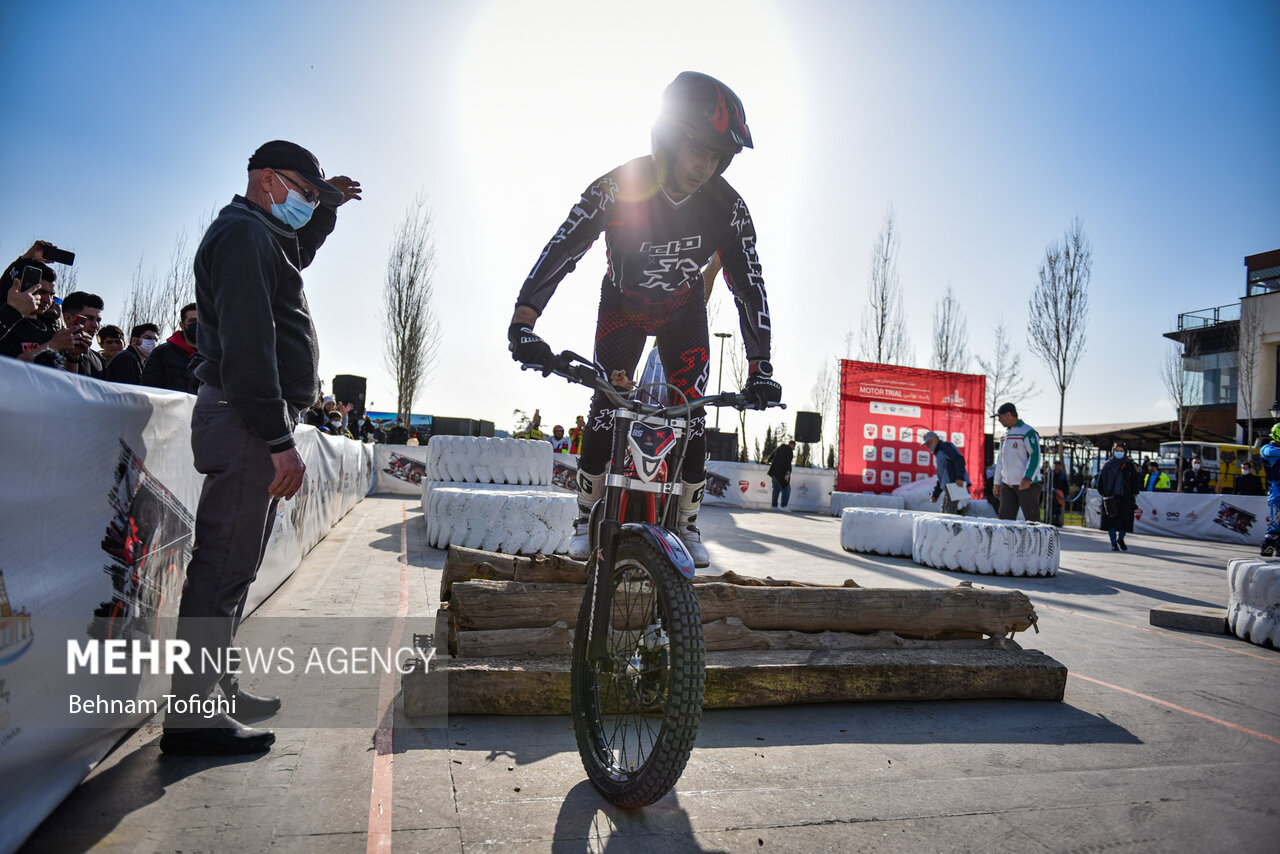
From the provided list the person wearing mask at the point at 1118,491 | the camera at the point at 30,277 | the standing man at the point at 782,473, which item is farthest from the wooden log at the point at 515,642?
the standing man at the point at 782,473

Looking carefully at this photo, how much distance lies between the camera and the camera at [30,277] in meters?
5.40

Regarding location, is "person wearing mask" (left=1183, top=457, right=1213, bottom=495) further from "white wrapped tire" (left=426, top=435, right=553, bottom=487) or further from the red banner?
"white wrapped tire" (left=426, top=435, right=553, bottom=487)

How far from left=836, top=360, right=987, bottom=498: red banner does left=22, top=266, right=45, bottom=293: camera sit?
61.0ft

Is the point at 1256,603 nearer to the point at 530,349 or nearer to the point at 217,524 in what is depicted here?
the point at 530,349

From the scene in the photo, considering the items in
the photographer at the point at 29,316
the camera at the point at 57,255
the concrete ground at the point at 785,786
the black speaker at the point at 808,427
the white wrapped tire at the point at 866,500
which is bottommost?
the concrete ground at the point at 785,786

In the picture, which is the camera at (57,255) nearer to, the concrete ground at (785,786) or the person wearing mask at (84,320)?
the person wearing mask at (84,320)

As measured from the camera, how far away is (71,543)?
7.54 feet

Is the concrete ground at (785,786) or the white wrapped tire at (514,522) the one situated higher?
the white wrapped tire at (514,522)

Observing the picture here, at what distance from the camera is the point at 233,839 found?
2016 millimetres

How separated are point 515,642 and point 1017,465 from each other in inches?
383

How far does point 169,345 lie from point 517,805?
4.76 metres

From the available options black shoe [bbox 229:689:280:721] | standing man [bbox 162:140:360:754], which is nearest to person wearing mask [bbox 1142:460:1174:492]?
black shoe [bbox 229:689:280:721]

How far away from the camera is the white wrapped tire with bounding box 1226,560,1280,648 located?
5488 mm

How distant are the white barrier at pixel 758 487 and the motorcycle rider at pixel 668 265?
20732mm
